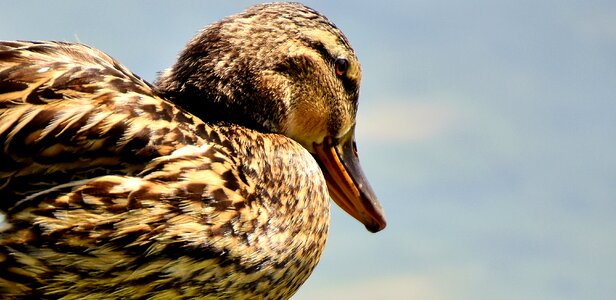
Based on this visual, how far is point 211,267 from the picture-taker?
4.88 m

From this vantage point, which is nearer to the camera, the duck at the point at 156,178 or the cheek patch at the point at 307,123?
the duck at the point at 156,178

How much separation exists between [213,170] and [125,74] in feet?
2.47

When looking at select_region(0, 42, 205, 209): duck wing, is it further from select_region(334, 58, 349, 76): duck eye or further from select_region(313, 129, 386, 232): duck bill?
select_region(313, 129, 386, 232): duck bill

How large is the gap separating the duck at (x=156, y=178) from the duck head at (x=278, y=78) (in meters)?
0.01

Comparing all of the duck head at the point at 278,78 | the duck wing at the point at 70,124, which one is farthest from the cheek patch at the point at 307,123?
the duck wing at the point at 70,124

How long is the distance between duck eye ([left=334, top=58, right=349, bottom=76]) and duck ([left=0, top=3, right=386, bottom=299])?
49cm

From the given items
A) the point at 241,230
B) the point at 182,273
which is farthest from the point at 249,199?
the point at 182,273

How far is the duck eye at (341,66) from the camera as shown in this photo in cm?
615

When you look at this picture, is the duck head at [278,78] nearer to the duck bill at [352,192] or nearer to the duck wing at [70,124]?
the duck bill at [352,192]

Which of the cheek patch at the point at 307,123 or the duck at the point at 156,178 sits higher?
the cheek patch at the point at 307,123

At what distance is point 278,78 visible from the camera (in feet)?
18.8

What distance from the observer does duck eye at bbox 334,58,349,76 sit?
6151 mm

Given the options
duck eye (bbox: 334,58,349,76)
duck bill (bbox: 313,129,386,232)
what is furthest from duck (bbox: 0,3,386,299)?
duck bill (bbox: 313,129,386,232)

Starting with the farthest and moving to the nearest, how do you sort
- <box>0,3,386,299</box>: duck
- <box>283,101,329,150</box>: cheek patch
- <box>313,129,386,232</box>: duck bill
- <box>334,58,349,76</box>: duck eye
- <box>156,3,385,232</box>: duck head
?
<box>313,129,386,232</box>: duck bill < <box>334,58,349,76</box>: duck eye < <box>283,101,329,150</box>: cheek patch < <box>156,3,385,232</box>: duck head < <box>0,3,386,299</box>: duck
